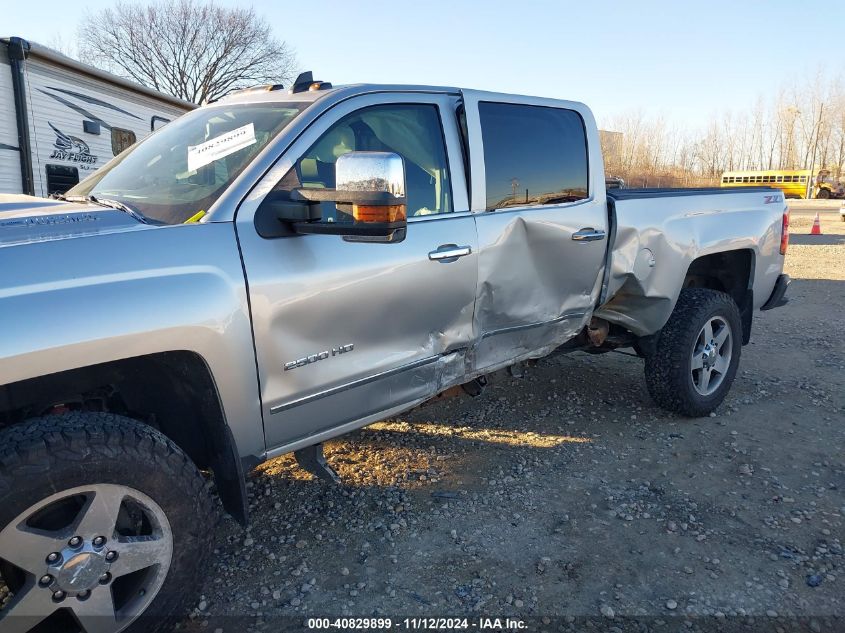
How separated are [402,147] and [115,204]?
1.25 meters

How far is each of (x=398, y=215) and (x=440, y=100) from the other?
44.7 inches

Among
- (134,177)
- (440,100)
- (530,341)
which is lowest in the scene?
(530,341)

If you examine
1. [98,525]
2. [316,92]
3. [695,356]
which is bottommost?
[695,356]

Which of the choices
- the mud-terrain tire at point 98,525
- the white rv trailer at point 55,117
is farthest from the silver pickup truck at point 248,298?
the white rv trailer at point 55,117

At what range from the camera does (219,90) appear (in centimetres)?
3153

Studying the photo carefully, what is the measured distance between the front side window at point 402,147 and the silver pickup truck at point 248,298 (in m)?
0.01

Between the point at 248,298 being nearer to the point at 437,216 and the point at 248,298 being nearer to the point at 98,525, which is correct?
the point at 98,525

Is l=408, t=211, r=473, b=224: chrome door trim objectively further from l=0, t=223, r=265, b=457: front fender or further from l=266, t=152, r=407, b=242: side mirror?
l=0, t=223, r=265, b=457: front fender

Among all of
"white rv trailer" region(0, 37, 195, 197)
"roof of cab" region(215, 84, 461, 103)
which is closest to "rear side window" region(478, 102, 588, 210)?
"roof of cab" region(215, 84, 461, 103)

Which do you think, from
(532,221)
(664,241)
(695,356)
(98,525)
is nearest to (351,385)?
(98,525)

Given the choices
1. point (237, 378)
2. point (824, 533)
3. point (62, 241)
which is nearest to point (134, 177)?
point (62, 241)

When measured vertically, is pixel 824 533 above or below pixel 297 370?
below

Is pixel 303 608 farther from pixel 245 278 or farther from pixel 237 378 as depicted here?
pixel 245 278

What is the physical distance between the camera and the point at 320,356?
7.80 feet
